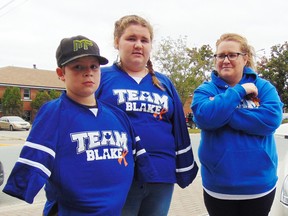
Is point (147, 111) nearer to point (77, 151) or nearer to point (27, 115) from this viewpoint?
point (77, 151)

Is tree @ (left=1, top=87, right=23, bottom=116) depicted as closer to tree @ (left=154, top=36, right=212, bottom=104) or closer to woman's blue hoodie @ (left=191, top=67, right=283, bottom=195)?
tree @ (left=154, top=36, right=212, bottom=104)

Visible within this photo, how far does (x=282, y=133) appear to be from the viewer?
3686mm

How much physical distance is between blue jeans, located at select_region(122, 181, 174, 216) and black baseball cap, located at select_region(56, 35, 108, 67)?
33.4 inches

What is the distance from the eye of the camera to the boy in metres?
1.73

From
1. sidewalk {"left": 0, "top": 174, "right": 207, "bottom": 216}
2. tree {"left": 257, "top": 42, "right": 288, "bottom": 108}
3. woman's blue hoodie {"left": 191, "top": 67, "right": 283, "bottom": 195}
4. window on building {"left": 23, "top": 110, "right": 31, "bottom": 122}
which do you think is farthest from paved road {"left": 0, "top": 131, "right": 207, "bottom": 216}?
window on building {"left": 23, "top": 110, "right": 31, "bottom": 122}

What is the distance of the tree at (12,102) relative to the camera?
3719cm

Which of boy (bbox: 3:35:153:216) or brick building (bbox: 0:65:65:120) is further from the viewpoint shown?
brick building (bbox: 0:65:65:120)

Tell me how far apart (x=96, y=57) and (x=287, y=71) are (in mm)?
35865

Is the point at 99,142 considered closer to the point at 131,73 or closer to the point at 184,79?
the point at 131,73

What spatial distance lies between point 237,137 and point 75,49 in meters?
1.24

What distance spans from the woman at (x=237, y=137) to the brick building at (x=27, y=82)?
119 ft

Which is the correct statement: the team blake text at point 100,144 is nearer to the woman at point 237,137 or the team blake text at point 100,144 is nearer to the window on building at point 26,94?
the woman at point 237,137

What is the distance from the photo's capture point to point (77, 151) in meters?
1.81

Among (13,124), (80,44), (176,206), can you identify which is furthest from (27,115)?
(80,44)
